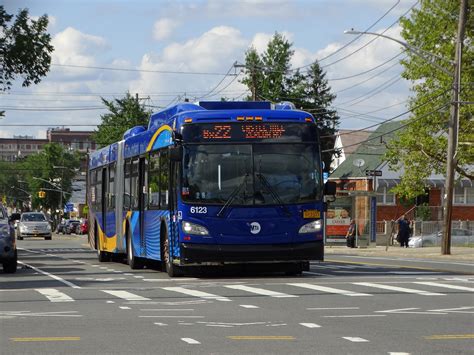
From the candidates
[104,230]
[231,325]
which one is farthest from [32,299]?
[104,230]

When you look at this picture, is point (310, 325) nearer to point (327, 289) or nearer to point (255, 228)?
point (327, 289)

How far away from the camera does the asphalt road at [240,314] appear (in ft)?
38.3

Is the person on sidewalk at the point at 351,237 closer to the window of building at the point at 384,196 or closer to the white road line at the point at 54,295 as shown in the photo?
the window of building at the point at 384,196

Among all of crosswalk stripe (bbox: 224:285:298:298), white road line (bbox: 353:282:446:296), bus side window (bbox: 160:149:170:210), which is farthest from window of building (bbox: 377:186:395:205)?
crosswalk stripe (bbox: 224:285:298:298)

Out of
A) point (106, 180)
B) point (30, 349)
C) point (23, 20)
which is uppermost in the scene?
point (23, 20)

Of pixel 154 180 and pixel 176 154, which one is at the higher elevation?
pixel 176 154

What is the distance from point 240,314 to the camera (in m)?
15.0

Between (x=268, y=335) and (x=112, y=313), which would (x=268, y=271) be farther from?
(x=268, y=335)

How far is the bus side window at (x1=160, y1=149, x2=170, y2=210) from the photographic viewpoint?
930 inches

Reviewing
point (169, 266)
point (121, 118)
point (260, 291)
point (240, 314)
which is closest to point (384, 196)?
point (121, 118)

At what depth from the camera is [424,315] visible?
1469 centimetres

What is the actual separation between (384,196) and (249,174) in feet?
207

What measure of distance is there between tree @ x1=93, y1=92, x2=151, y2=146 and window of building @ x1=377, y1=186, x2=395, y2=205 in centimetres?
1907

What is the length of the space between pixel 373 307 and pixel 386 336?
3465mm
